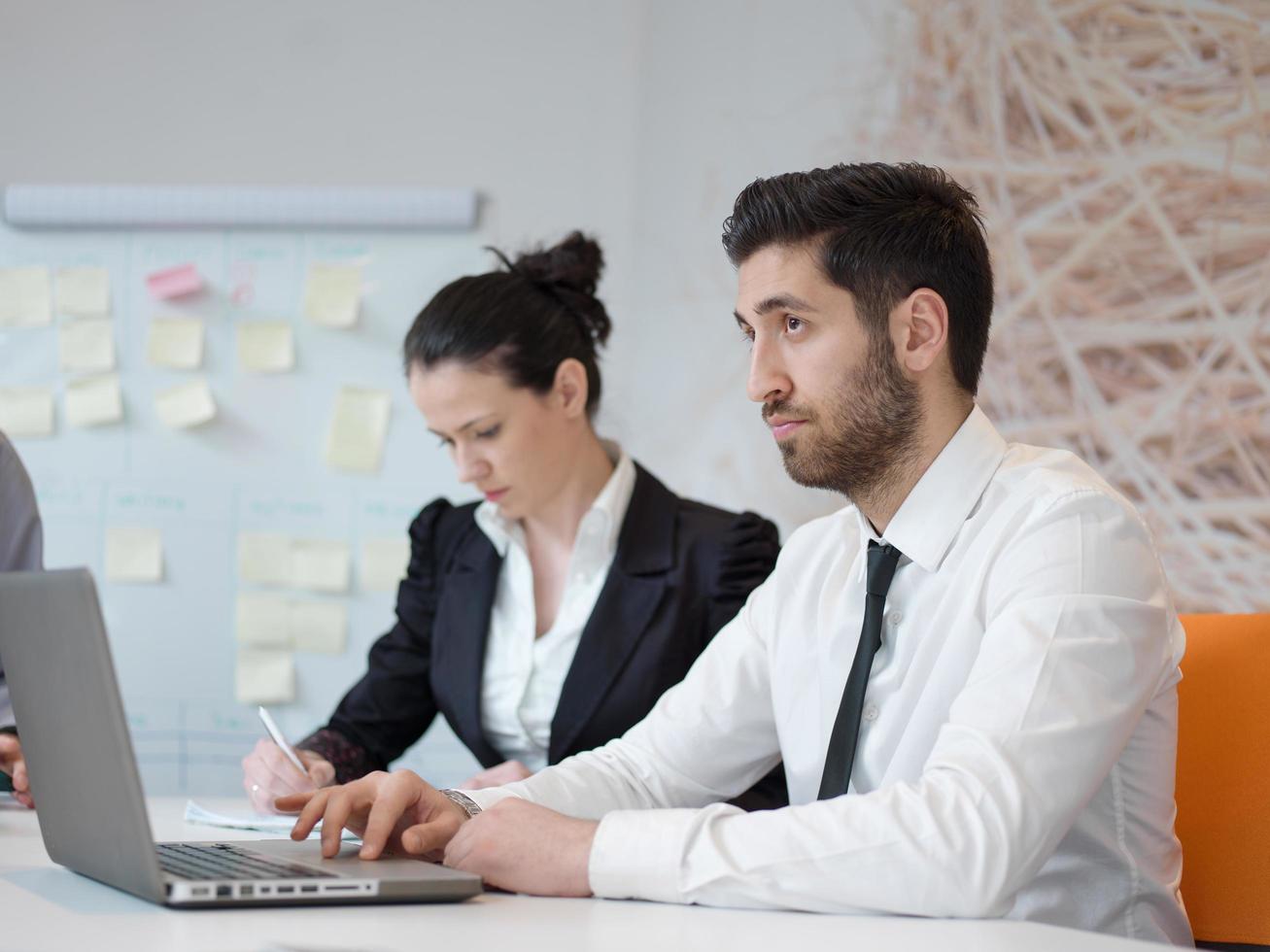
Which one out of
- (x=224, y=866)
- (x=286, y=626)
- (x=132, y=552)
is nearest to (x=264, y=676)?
(x=286, y=626)

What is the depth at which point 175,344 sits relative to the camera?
292cm

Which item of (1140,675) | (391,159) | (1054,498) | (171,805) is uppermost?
(391,159)

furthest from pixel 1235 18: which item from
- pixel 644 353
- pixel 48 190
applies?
pixel 48 190

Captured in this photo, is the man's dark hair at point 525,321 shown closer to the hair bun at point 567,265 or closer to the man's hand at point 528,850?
the hair bun at point 567,265

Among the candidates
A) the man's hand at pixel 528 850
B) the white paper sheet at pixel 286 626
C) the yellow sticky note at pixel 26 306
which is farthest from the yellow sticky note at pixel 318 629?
the man's hand at pixel 528 850

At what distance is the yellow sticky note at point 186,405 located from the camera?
2896 millimetres

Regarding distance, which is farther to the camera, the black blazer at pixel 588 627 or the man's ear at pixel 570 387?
the man's ear at pixel 570 387

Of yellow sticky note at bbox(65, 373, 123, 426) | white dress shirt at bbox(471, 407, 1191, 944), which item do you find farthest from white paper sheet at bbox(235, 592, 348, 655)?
white dress shirt at bbox(471, 407, 1191, 944)

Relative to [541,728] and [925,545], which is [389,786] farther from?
[541,728]

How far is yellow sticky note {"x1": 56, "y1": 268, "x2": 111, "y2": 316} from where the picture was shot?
9.57 ft

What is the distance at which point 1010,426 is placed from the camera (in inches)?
92.2

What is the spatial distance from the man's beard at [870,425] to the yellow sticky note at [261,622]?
1728 mm

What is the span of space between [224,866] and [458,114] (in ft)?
7.46

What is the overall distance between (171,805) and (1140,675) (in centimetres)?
120
